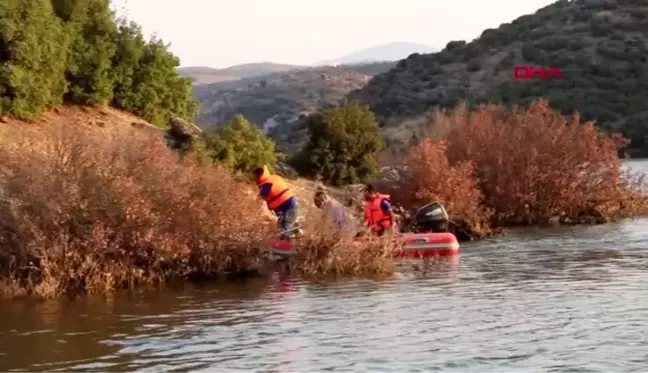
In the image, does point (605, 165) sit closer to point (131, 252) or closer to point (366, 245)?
point (366, 245)

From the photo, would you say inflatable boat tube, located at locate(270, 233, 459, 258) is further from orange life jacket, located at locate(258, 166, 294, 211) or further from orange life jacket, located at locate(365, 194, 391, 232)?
orange life jacket, located at locate(258, 166, 294, 211)

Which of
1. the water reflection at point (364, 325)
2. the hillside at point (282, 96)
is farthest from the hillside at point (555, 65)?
the water reflection at point (364, 325)

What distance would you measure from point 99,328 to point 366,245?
683 centimetres

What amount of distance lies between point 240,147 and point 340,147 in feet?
19.0

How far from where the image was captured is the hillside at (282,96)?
11762 centimetres

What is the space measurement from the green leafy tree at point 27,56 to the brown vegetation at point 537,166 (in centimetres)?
1115

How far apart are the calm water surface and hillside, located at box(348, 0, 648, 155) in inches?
2037

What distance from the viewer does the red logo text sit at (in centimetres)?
8388

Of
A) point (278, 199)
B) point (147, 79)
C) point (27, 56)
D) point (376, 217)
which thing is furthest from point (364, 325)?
point (147, 79)

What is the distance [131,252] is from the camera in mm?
20906

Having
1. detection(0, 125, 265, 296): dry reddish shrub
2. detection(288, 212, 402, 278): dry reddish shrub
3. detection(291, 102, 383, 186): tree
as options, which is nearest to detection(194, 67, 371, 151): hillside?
detection(291, 102, 383, 186): tree

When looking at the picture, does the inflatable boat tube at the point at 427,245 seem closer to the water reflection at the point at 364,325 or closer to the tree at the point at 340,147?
the water reflection at the point at 364,325

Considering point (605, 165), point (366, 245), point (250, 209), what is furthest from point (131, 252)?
point (605, 165)

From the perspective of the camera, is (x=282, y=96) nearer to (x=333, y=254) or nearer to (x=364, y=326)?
(x=333, y=254)
